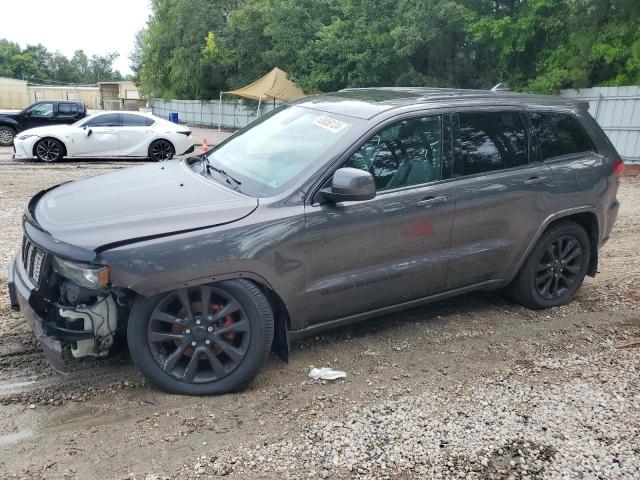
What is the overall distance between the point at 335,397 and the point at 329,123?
186 centimetres

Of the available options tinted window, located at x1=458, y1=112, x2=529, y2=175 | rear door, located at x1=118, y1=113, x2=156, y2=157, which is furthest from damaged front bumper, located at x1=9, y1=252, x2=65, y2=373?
rear door, located at x1=118, y1=113, x2=156, y2=157

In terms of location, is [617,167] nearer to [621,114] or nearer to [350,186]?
[350,186]

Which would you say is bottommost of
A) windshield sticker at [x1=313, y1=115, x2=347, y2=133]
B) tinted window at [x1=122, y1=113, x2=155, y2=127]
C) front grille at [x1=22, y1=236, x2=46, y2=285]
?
front grille at [x1=22, y1=236, x2=46, y2=285]

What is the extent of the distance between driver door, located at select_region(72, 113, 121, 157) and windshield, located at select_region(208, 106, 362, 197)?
33.9 ft

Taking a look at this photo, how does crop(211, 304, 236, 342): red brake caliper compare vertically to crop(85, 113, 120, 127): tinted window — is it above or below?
below

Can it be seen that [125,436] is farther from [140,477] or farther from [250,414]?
[250,414]

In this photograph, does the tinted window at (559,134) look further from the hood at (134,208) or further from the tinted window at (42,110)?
the tinted window at (42,110)

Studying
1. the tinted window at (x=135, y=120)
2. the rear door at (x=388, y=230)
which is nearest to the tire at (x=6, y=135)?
the tinted window at (x=135, y=120)

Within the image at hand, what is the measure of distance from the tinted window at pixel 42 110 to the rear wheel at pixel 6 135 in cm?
87

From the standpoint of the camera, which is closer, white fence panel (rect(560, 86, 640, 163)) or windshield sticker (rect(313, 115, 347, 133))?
windshield sticker (rect(313, 115, 347, 133))

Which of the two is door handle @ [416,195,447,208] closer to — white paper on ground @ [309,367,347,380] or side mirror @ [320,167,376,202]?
side mirror @ [320,167,376,202]

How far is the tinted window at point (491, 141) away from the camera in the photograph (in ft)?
13.2

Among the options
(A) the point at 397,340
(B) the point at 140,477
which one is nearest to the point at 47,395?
(B) the point at 140,477

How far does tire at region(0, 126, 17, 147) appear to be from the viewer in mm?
16453
